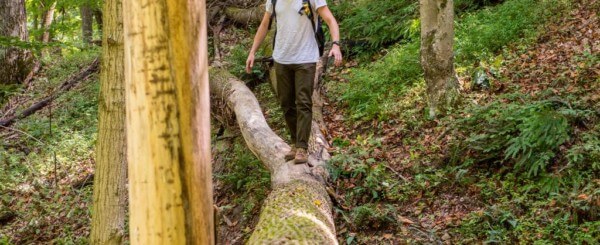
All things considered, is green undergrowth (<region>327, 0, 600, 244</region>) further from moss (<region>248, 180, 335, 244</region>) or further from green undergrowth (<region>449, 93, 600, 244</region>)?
moss (<region>248, 180, 335, 244</region>)

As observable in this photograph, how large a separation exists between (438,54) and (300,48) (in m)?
2.34

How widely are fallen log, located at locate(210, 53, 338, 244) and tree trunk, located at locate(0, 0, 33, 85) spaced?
5.97 meters

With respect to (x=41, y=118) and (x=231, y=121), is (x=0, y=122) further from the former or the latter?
(x=231, y=121)

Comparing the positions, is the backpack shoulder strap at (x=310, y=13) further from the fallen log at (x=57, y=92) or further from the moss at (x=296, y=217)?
the fallen log at (x=57, y=92)

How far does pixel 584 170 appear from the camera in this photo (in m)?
5.12

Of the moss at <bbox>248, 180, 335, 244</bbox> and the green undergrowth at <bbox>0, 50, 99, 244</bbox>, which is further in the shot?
the green undergrowth at <bbox>0, 50, 99, 244</bbox>

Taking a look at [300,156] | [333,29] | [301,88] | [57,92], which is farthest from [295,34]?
[57,92]

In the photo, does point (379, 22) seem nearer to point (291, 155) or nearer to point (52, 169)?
point (291, 155)

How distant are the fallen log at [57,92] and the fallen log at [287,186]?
201 inches

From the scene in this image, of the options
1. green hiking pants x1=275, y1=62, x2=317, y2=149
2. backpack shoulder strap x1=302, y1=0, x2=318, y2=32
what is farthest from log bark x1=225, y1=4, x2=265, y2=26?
backpack shoulder strap x1=302, y1=0, x2=318, y2=32

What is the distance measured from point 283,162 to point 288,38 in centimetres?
144

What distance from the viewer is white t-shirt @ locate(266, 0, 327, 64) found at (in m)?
5.90

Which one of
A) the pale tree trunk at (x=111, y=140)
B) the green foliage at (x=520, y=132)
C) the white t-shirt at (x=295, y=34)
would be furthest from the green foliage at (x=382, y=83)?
the pale tree trunk at (x=111, y=140)

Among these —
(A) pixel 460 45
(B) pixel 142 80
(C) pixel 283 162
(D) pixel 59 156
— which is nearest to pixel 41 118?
(D) pixel 59 156
